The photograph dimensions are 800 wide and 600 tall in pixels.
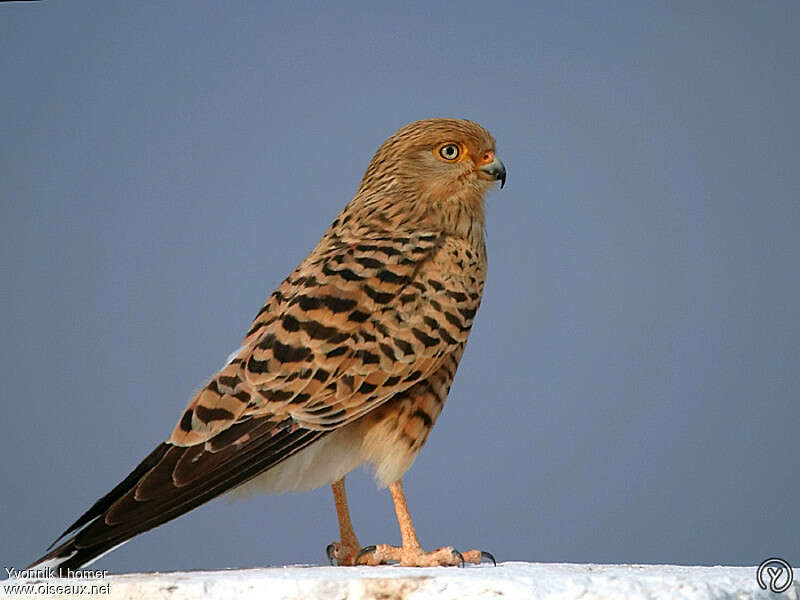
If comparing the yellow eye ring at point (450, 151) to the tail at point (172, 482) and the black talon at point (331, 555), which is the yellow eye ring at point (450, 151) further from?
the black talon at point (331, 555)

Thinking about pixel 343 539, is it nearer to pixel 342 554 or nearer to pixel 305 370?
pixel 342 554

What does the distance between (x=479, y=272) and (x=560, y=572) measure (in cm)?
103

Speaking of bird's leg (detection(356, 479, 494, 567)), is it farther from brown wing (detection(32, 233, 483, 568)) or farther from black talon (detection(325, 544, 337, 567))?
brown wing (detection(32, 233, 483, 568))

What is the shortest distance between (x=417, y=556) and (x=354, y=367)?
0.61 meters

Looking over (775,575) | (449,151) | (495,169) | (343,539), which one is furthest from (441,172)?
(775,575)

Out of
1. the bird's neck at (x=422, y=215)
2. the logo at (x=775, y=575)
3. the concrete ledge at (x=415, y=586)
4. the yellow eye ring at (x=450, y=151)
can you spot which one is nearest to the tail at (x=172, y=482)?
the concrete ledge at (x=415, y=586)

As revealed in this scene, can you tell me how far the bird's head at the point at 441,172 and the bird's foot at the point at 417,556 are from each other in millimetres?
1069

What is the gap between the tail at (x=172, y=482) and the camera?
3.17 meters

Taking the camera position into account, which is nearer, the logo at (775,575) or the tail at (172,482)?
the tail at (172,482)

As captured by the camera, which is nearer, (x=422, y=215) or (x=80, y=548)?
(x=80, y=548)

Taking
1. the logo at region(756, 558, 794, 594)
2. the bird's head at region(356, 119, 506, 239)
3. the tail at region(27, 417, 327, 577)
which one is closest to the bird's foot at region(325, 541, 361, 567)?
the tail at region(27, 417, 327, 577)

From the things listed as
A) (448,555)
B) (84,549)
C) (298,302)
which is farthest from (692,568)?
(84,549)

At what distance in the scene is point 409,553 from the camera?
3.71m

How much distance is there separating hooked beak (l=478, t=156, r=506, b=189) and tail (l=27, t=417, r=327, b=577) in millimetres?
1160
